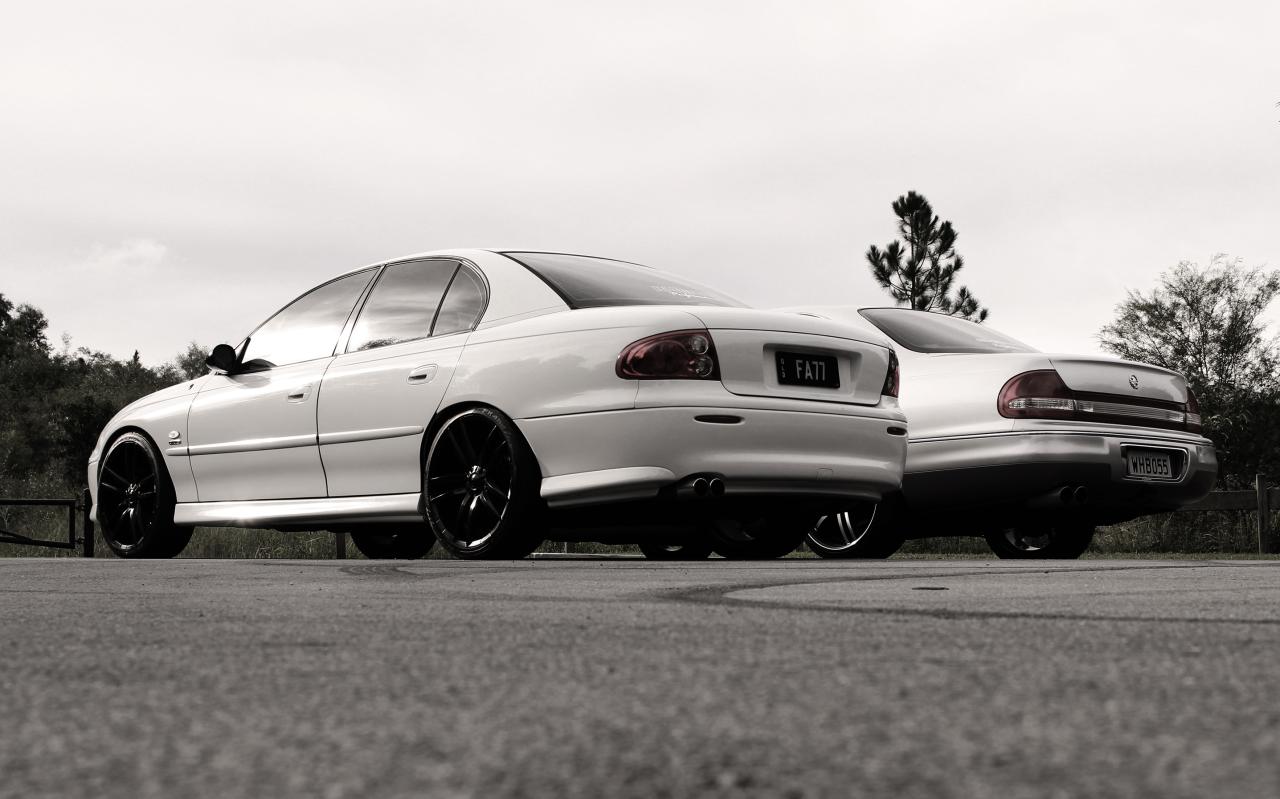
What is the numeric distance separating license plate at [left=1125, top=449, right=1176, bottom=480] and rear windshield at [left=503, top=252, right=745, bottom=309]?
8.32 ft

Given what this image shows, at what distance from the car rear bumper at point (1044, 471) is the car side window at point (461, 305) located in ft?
9.31

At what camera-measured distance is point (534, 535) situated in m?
6.78

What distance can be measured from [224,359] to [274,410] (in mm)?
554

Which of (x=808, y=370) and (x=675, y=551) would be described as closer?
(x=808, y=370)

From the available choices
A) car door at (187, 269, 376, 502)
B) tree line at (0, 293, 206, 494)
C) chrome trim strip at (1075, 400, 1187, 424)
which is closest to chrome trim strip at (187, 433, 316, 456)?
car door at (187, 269, 376, 502)

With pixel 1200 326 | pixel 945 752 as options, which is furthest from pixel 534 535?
pixel 1200 326

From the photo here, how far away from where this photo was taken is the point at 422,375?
7.19 meters

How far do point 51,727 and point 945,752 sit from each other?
117 cm

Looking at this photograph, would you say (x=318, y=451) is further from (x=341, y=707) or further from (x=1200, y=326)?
(x=1200, y=326)

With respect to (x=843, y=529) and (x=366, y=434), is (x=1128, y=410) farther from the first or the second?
(x=366, y=434)

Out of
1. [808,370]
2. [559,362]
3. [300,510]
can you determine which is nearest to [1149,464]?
[808,370]

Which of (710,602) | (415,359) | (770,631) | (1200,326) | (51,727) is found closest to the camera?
(51,727)

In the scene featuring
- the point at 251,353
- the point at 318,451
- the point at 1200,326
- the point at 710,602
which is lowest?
the point at 710,602

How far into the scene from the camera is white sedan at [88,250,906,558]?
6434 mm
